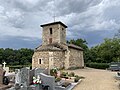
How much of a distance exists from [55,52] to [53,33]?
22.3ft

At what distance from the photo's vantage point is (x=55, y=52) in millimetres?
30047

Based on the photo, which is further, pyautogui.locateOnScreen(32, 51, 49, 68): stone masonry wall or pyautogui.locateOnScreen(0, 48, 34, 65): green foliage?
pyautogui.locateOnScreen(0, 48, 34, 65): green foliage

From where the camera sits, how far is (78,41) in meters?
60.5

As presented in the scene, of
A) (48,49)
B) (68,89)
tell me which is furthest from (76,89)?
(48,49)

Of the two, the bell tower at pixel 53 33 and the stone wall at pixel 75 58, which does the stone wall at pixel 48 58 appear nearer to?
the stone wall at pixel 75 58

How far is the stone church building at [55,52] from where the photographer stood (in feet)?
97.6

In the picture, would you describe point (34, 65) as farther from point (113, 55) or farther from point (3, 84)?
point (113, 55)

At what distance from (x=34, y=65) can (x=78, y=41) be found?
1270 inches

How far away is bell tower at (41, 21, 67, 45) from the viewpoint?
3484 centimetres

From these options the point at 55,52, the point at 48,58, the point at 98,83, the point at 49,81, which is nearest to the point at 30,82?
the point at 49,81

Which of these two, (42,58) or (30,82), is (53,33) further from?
(30,82)

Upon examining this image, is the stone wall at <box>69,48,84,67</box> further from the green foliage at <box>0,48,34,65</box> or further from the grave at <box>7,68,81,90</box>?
the grave at <box>7,68,81,90</box>

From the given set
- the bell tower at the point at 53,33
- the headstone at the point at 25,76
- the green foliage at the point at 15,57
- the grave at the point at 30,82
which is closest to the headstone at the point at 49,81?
the grave at the point at 30,82

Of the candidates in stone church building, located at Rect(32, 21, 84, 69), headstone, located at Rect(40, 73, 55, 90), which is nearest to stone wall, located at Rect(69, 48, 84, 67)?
stone church building, located at Rect(32, 21, 84, 69)
